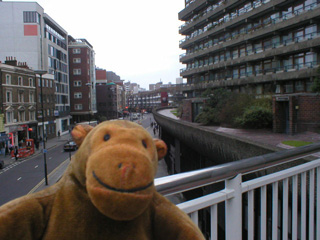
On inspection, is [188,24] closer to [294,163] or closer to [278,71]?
[278,71]

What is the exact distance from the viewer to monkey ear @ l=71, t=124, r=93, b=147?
129 cm

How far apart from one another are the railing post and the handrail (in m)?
0.10

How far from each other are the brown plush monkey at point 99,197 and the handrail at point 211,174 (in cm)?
39

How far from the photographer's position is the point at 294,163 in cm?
582

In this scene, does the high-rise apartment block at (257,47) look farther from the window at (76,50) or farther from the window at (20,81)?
the window at (76,50)

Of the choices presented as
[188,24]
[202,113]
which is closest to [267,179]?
[202,113]

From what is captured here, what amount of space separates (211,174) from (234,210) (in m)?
0.50

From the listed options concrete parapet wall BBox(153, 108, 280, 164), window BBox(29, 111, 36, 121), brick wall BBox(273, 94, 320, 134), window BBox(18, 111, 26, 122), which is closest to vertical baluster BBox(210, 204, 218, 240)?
concrete parapet wall BBox(153, 108, 280, 164)

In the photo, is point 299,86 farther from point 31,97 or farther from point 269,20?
point 31,97

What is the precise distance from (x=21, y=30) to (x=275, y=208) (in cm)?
4761

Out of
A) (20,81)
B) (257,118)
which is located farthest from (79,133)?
(20,81)

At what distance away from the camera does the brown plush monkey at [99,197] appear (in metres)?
1.02

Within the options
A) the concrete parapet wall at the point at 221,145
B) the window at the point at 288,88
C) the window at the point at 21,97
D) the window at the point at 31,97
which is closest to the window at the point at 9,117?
the window at the point at 21,97

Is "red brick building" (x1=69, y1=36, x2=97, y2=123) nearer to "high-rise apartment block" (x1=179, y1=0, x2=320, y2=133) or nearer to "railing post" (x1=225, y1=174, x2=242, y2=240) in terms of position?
"high-rise apartment block" (x1=179, y1=0, x2=320, y2=133)
